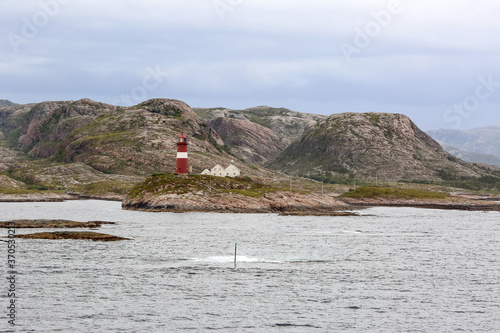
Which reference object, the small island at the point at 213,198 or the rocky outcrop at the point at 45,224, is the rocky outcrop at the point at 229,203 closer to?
the small island at the point at 213,198

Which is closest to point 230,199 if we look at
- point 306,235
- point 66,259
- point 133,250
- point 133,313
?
point 306,235

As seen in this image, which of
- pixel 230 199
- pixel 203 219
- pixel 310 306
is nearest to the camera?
pixel 310 306

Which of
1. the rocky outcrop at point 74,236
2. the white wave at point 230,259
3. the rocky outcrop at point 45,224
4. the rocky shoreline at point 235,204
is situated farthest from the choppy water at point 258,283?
the rocky shoreline at point 235,204

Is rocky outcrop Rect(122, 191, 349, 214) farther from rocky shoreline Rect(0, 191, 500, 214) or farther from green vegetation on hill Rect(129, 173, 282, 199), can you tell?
green vegetation on hill Rect(129, 173, 282, 199)

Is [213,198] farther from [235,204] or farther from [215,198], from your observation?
[235,204]

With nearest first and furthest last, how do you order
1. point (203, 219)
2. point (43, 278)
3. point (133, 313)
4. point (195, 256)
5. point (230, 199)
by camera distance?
point (133, 313) < point (43, 278) < point (195, 256) < point (203, 219) < point (230, 199)

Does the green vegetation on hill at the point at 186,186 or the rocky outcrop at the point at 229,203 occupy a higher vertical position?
the green vegetation on hill at the point at 186,186

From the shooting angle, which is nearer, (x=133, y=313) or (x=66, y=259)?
(x=133, y=313)

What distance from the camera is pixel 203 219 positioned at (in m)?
152

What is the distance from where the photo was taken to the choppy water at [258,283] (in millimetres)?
49688

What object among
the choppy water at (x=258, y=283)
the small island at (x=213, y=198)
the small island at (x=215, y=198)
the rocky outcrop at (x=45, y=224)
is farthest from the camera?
the small island at (x=213, y=198)

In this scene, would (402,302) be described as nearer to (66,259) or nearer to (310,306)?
(310,306)

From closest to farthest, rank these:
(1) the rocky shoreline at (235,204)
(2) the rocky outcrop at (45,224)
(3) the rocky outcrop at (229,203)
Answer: (2) the rocky outcrop at (45,224)
(1) the rocky shoreline at (235,204)
(3) the rocky outcrop at (229,203)

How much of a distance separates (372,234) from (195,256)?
47644 mm
